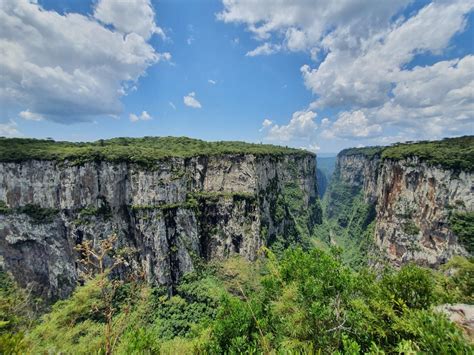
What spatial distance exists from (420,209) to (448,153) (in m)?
14.6

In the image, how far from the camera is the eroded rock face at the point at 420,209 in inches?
2280

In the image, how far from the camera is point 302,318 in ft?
54.3

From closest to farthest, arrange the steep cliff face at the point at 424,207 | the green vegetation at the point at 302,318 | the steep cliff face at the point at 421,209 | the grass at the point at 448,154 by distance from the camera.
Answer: the green vegetation at the point at 302,318 < the steep cliff face at the point at 424,207 < the steep cliff face at the point at 421,209 < the grass at the point at 448,154

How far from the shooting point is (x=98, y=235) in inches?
2451

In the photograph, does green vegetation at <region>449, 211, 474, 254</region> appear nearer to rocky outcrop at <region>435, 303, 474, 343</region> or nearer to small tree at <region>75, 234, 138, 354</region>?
rocky outcrop at <region>435, 303, 474, 343</region>

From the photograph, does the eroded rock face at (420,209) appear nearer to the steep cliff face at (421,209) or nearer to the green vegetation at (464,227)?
the steep cliff face at (421,209)

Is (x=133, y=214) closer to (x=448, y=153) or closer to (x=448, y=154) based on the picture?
(x=448, y=154)

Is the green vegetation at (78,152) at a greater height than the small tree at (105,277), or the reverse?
the green vegetation at (78,152)

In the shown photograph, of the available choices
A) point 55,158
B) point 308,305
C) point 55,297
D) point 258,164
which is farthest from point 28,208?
point 308,305

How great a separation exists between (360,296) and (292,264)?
531cm

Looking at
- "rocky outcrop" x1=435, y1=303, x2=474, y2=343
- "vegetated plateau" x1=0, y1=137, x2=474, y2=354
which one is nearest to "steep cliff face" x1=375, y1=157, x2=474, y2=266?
"vegetated plateau" x1=0, y1=137, x2=474, y2=354

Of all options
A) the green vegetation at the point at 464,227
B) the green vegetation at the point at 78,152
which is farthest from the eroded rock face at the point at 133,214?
the green vegetation at the point at 464,227

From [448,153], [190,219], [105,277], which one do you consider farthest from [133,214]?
[448,153]

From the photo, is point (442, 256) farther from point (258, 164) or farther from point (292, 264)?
point (292, 264)
